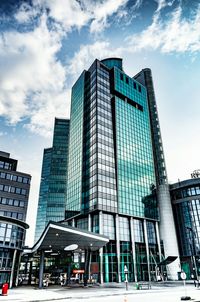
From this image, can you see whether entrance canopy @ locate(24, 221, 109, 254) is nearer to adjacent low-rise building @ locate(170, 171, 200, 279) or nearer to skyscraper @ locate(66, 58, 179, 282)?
skyscraper @ locate(66, 58, 179, 282)

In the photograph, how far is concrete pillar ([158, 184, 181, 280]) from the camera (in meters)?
68.8

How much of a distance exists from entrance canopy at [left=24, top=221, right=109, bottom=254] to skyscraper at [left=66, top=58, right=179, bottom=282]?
20.2 meters

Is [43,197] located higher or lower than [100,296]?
higher

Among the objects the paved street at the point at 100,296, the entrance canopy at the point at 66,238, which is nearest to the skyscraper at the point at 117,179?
the entrance canopy at the point at 66,238

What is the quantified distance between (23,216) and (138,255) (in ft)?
116

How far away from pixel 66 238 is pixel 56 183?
108047mm

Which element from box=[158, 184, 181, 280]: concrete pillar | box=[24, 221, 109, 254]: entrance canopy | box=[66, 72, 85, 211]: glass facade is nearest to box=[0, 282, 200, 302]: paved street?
box=[24, 221, 109, 254]: entrance canopy

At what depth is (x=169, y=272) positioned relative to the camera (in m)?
68.3

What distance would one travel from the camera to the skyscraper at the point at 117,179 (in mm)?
63125

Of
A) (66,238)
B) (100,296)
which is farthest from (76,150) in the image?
(100,296)

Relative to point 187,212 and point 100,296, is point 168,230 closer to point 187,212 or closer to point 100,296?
point 187,212

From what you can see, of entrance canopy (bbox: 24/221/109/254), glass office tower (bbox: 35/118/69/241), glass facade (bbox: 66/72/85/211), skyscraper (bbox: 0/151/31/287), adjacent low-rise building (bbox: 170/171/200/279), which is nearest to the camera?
entrance canopy (bbox: 24/221/109/254)

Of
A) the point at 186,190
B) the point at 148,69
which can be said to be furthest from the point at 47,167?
the point at 186,190

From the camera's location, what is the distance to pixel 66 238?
36.7 metres
